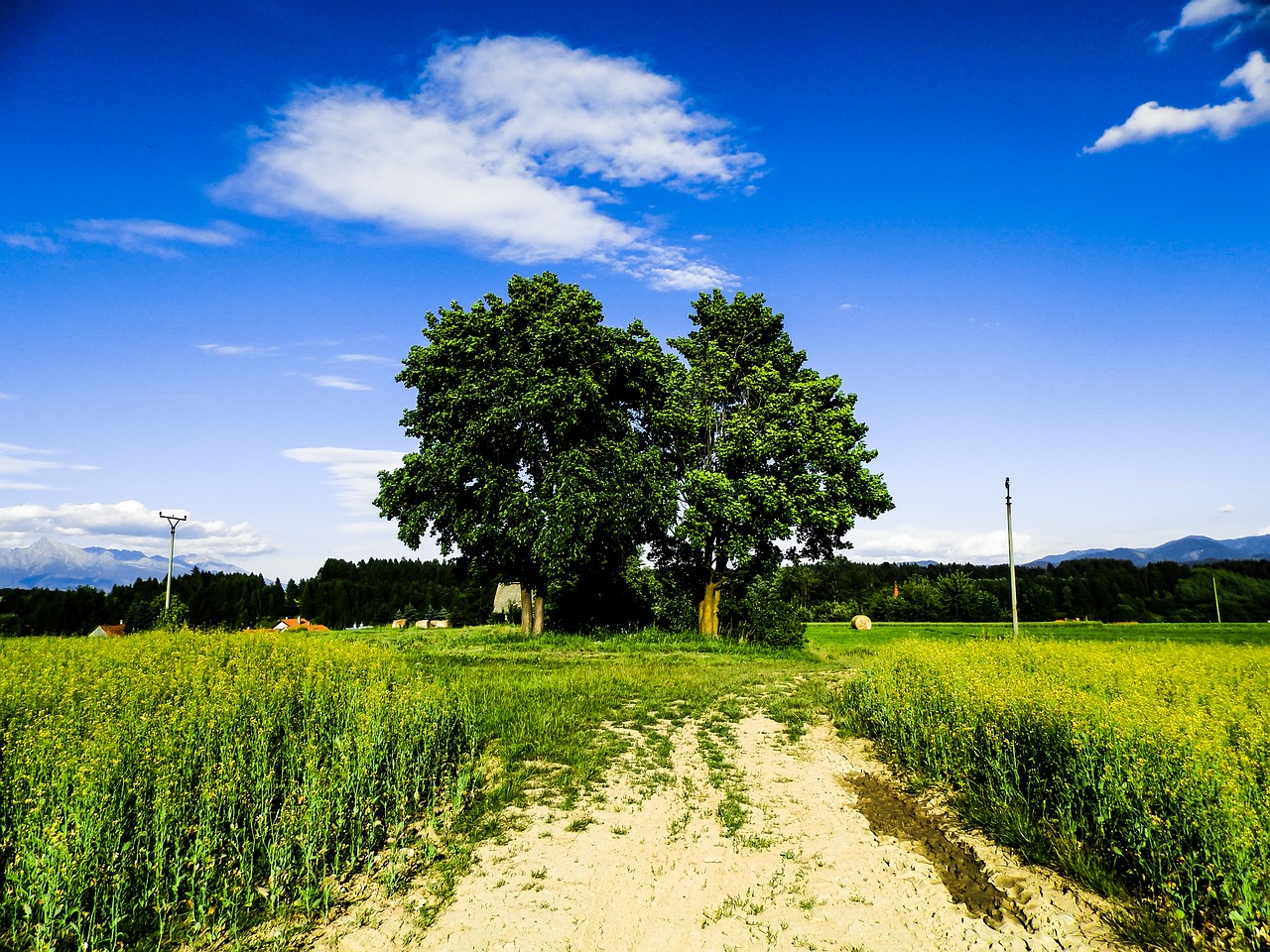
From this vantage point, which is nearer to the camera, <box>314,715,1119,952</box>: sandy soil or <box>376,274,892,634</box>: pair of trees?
<box>314,715,1119,952</box>: sandy soil

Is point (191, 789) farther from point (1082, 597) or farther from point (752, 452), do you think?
point (1082, 597)

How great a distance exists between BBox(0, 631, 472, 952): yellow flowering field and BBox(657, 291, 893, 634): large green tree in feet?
56.7

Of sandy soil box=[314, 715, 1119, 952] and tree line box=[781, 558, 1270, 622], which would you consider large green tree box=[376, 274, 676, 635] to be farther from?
tree line box=[781, 558, 1270, 622]

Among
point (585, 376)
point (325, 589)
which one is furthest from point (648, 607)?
point (325, 589)

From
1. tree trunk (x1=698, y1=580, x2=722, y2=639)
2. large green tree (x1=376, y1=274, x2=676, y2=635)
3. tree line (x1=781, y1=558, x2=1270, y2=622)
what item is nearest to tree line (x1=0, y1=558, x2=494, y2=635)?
large green tree (x1=376, y1=274, x2=676, y2=635)

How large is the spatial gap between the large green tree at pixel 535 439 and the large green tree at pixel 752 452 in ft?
4.19

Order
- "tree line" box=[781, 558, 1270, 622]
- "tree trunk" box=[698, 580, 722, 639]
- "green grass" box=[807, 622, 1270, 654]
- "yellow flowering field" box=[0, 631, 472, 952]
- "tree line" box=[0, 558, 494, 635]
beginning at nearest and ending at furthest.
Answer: "yellow flowering field" box=[0, 631, 472, 952]
"green grass" box=[807, 622, 1270, 654]
"tree trunk" box=[698, 580, 722, 639]
"tree line" box=[0, 558, 494, 635]
"tree line" box=[781, 558, 1270, 622]

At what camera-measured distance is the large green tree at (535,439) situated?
2509cm

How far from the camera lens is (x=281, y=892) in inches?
221

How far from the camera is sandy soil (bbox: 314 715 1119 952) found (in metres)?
5.18

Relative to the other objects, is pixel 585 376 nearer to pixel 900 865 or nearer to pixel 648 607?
pixel 648 607

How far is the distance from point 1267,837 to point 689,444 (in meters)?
24.2

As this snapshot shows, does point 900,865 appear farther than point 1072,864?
Yes

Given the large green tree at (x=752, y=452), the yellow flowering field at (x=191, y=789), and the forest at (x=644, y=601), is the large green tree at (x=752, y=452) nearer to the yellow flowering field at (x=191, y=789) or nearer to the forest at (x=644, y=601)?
the forest at (x=644, y=601)
